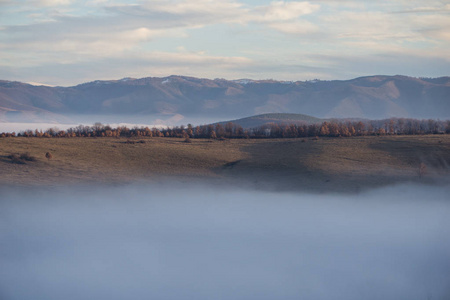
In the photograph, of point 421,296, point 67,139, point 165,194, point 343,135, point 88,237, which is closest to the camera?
point 421,296

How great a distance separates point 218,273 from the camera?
3875 cm

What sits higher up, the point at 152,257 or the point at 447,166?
the point at 447,166

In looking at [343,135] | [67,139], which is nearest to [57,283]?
[67,139]

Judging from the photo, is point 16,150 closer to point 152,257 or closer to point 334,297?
point 152,257

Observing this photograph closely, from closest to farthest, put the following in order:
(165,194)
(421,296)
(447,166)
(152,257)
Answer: (421,296), (152,257), (165,194), (447,166)

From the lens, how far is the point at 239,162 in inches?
2879

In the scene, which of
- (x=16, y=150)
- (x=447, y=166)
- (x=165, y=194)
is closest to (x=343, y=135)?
(x=447, y=166)

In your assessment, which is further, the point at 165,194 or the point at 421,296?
the point at 165,194

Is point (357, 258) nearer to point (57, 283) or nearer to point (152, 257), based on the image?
point (152, 257)

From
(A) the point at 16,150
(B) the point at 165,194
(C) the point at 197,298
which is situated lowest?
(C) the point at 197,298

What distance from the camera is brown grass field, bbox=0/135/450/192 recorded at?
6397cm

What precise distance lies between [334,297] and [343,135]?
5997 cm

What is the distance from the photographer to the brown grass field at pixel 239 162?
6397cm

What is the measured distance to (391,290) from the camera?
36438 millimetres
